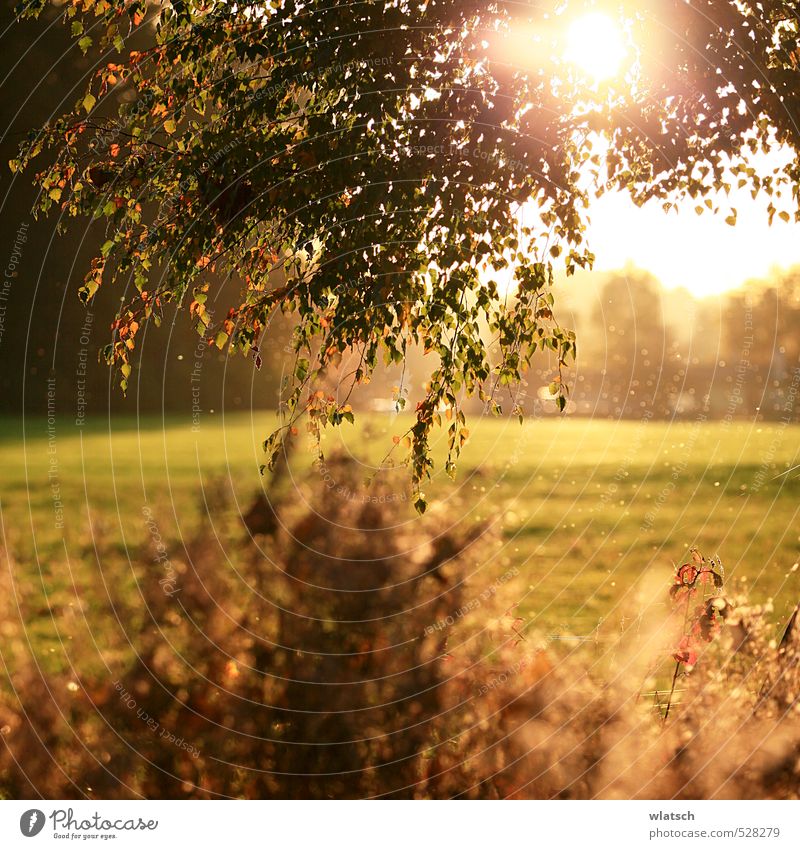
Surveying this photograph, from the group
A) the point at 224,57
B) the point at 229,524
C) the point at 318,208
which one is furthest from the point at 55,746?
the point at 224,57

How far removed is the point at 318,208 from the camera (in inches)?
247

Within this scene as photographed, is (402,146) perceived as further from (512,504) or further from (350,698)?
A: (512,504)

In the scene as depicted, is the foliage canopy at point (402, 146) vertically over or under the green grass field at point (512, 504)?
over

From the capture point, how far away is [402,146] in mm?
6277

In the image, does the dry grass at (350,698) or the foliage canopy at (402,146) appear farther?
→ the foliage canopy at (402,146)

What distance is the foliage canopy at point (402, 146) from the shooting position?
6.16m

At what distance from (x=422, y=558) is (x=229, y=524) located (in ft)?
4.22

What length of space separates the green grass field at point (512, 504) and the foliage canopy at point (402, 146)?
0.92 m

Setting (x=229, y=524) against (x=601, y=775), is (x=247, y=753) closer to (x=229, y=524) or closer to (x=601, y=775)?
(x=229, y=524)

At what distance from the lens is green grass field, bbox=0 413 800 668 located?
6398 mm

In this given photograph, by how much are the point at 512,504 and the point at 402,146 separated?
1505 cm

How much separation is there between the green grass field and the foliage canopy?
92 centimetres

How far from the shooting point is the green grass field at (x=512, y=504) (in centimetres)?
640

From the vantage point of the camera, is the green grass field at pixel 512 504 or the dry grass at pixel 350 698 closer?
the dry grass at pixel 350 698
